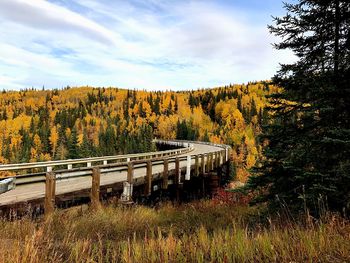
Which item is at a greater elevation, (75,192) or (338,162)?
(338,162)

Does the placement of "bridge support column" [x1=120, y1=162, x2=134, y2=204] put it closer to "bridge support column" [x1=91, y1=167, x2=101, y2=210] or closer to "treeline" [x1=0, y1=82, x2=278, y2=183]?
"bridge support column" [x1=91, y1=167, x2=101, y2=210]

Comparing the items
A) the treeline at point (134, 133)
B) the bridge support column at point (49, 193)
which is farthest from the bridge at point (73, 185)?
the treeline at point (134, 133)

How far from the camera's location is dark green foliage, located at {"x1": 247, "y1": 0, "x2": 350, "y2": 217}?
7961 millimetres

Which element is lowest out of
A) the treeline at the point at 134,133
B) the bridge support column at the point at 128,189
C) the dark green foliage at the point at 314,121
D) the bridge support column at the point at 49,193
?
the treeline at the point at 134,133

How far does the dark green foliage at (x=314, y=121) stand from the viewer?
26.1 ft

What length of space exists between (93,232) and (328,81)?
6.53 meters

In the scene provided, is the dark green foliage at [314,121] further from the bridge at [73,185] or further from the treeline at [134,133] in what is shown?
the treeline at [134,133]

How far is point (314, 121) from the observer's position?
358 inches

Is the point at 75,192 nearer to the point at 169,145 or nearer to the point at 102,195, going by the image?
the point at 102,195

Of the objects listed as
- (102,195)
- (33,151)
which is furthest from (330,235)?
(33,151)

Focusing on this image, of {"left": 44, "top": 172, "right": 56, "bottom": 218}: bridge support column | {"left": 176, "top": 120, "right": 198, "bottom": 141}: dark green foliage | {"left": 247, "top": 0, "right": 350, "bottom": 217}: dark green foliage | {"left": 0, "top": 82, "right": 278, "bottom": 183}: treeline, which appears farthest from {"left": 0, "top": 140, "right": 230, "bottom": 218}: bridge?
{"left": 176, "top": 120, "right": 198, "bottom": 141}: dark green foliage

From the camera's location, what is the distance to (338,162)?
8.12 m

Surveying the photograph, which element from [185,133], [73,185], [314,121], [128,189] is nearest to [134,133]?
[185,133]

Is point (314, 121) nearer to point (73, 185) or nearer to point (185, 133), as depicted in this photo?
point (73, 185)
